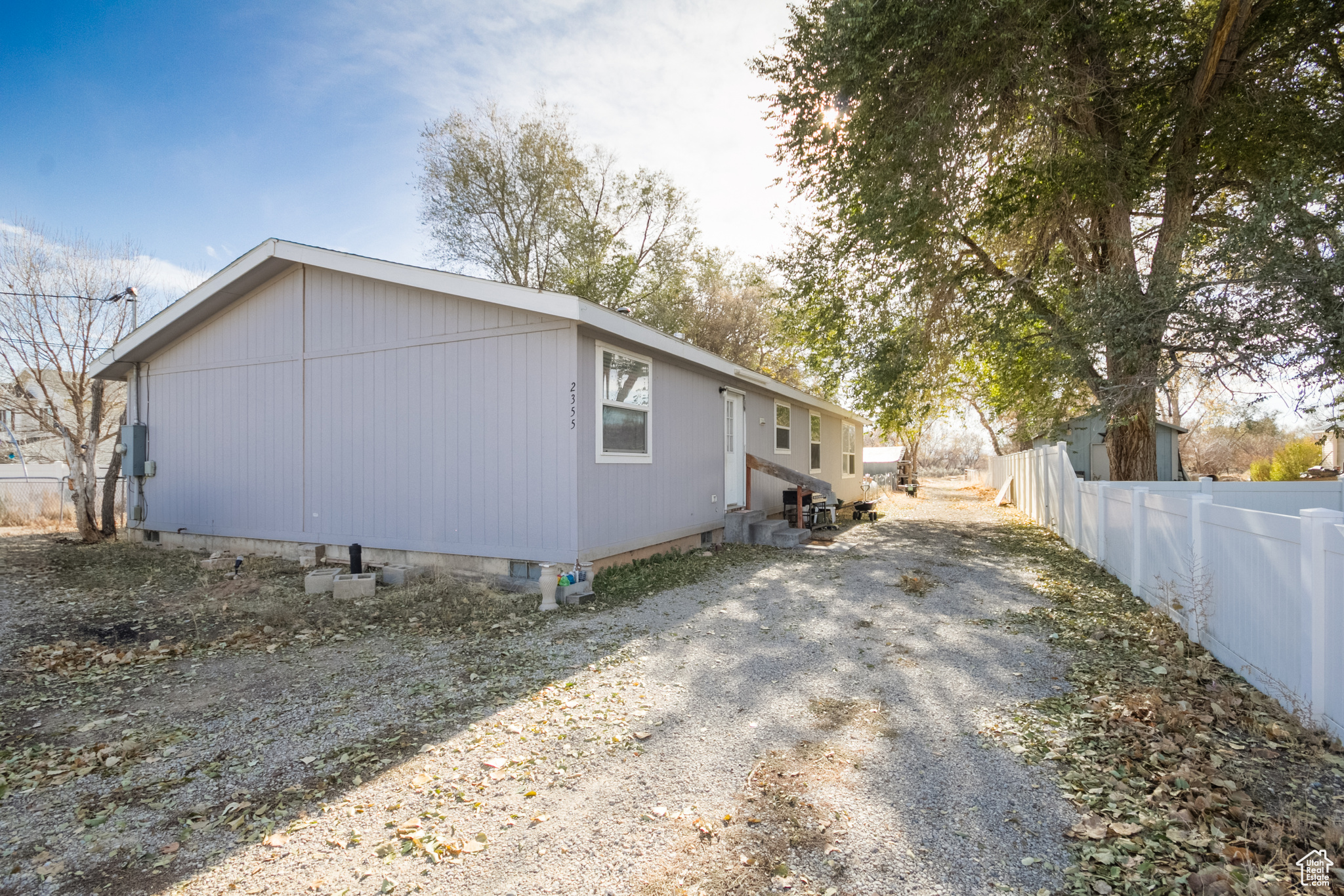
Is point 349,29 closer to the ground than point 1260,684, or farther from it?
Result: farther from it

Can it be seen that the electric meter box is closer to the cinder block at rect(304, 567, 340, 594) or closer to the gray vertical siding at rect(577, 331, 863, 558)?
the cinder block at rect(304, 567, 340, 594)

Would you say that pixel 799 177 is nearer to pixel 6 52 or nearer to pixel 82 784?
pixel 82 784

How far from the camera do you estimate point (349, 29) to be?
8.96 meters

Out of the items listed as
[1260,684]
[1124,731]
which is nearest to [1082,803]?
[1124,731]

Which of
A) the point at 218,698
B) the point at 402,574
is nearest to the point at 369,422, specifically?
the point at 402,574

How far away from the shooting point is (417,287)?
6.91 meters

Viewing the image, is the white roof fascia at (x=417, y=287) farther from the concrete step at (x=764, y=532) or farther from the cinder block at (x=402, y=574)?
the cinder block at (x=402, y=574)

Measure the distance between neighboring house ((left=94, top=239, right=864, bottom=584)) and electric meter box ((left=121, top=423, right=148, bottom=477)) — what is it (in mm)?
130

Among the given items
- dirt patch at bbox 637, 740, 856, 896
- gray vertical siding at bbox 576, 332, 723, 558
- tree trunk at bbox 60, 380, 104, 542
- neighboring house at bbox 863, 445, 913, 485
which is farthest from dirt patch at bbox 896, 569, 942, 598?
neighboring house at bbox 863, 445, 913, 485

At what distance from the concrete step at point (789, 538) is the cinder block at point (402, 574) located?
5.28 m

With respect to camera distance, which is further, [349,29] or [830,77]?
[349,29]

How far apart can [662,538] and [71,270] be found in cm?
1187

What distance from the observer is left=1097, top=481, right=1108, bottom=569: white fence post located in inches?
288

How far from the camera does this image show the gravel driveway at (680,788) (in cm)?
208
